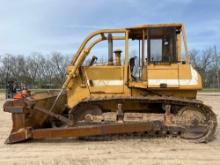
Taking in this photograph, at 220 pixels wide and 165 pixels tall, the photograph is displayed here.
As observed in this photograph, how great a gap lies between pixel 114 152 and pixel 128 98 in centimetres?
139

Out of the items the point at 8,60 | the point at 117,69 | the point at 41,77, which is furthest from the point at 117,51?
the point at 8,60

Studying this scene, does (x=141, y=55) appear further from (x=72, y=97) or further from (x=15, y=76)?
(x=15, y=76)

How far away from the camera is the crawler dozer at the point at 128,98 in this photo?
7.63m

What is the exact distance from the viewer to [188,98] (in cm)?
798

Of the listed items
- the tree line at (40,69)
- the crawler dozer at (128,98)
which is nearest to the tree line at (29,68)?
the tree line at (40,69)

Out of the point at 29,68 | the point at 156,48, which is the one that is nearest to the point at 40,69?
the point at 29,68

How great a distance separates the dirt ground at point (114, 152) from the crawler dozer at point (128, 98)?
0.83ft

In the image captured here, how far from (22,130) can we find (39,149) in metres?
0.74

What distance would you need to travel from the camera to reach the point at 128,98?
7.67 m

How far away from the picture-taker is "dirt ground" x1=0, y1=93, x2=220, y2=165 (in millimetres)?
6266

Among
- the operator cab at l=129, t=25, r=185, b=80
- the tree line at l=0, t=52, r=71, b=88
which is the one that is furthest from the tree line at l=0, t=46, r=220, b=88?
the operator cab at l=129, t=25, r=185, b=80

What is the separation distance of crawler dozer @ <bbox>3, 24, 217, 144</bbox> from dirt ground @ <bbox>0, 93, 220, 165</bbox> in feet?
0.83

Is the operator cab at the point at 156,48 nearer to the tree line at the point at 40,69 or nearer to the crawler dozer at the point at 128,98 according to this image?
the crawler dozer at the point at 128,98

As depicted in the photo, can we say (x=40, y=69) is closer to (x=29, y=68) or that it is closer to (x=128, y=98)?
(x=29, y=68)
